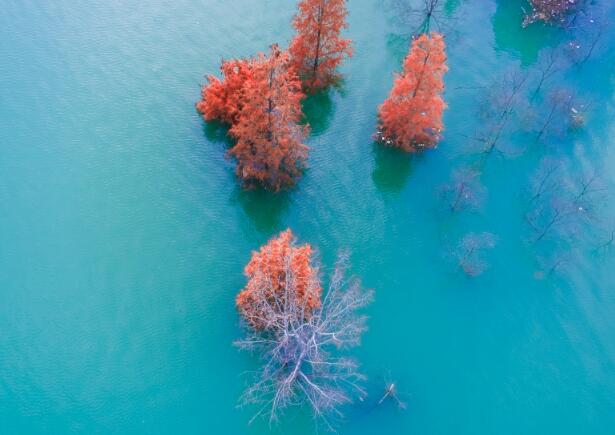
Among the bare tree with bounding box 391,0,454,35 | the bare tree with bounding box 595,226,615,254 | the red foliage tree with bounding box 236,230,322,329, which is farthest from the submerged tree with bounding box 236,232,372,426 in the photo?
the bare tree with bounding box 391,0,454,35

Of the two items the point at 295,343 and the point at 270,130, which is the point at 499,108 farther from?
the point at 295,343

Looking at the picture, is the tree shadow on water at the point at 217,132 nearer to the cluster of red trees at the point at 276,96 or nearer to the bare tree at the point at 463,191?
the cluster of red trees at the point at 276,96

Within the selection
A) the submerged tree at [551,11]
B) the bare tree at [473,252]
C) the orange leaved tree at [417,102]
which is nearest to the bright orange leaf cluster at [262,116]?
the orange leaved tree at [417,102]

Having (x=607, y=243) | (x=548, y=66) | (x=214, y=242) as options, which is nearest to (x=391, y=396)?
(x=214, y=242)

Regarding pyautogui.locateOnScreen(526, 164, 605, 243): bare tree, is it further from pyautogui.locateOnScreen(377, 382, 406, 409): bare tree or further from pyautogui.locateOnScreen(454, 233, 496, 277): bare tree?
pyautogui.locateOnScreen(377, 382, 406, 409): bare tree

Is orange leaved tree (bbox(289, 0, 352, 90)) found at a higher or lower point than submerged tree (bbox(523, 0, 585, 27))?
lower

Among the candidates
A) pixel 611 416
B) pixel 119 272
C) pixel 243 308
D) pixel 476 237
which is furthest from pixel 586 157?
pixel 119 272
